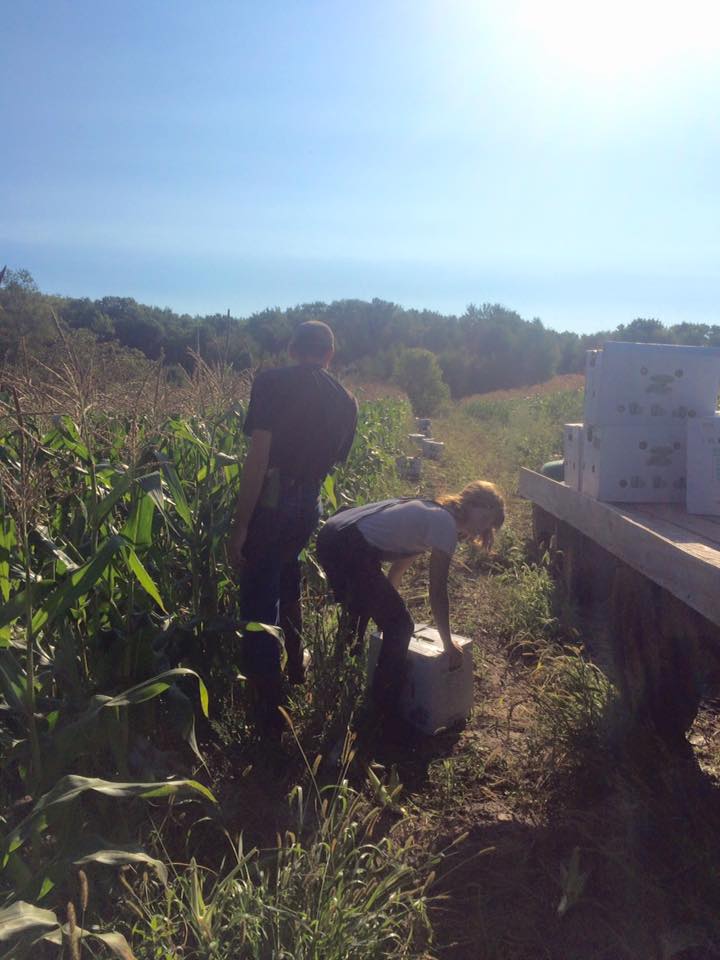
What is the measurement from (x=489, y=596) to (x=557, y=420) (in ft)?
51.1

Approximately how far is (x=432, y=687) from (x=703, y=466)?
1608 millimetres

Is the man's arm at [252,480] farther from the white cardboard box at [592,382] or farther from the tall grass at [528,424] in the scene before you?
the tall grass at [528,424]

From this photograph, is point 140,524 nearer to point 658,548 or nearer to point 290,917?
point 290,917

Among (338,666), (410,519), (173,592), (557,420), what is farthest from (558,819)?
(557,420)

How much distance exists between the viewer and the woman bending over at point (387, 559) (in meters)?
3.49

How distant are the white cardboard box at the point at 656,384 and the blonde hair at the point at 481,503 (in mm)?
621

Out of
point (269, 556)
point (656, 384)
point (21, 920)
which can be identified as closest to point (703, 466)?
point (656, 384)

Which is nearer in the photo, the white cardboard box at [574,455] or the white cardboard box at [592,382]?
the white cardboard box at [592,382]

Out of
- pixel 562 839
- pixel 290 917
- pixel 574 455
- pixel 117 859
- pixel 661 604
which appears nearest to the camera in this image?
pixel 117 859

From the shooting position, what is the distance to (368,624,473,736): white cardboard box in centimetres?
363

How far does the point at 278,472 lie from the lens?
11.2ft

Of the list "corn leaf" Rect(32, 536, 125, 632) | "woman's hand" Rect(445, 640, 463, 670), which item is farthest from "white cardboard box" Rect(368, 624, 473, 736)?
"corn leaf" Rect(32, 536, 125, 632)

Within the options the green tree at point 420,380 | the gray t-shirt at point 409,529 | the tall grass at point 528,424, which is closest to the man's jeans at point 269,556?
the gray t-shirt at point 409,529

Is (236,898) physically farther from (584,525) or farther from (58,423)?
(584,525)
